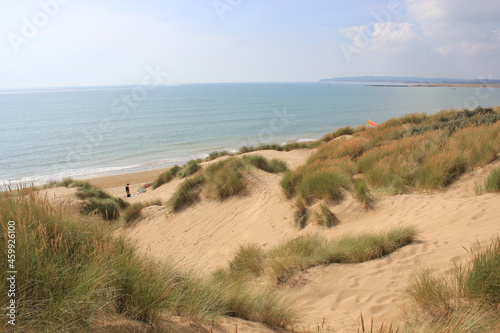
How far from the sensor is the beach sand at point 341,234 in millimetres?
4020

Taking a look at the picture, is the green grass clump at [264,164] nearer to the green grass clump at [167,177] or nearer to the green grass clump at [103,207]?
the green grass clump at [103,207]

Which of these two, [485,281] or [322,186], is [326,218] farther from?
[485,281]

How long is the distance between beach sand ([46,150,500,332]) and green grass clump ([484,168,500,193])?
301 millimetres

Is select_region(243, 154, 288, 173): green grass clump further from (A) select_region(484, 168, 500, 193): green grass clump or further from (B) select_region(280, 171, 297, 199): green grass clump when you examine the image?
(A) select_region(484, 168, 500, 193): green grass clump

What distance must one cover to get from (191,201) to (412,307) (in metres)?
9.29

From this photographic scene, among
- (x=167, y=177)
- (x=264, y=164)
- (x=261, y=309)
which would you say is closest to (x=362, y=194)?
(x=261, y=309)

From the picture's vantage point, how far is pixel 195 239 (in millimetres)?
9570

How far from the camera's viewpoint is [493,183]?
6.80m

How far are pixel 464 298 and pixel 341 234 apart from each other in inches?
135

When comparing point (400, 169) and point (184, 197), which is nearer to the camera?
point (400, 169)

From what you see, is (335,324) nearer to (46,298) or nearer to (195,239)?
(46,298)

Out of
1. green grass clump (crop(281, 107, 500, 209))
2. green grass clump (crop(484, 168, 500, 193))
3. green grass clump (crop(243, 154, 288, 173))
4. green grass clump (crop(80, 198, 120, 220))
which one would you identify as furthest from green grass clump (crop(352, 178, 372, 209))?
green grass clump (crop(80, 198, 120, 220))

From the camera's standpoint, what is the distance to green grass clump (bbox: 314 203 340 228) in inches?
289

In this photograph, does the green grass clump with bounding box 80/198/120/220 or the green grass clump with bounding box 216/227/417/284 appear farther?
the green grass clump with bounding box 80/198/120/220
